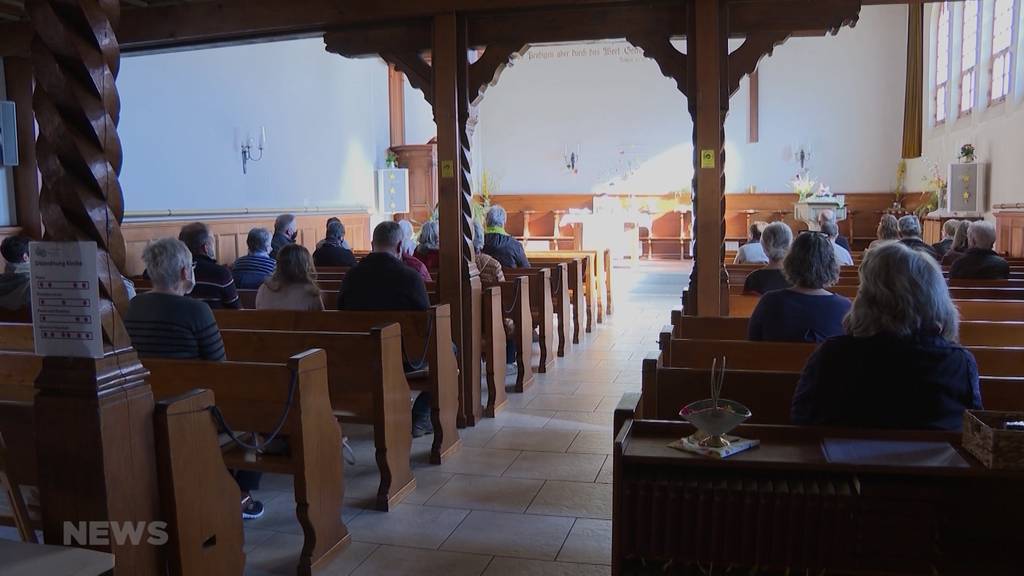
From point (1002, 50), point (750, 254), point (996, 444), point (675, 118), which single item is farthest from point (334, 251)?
point (675, 118)

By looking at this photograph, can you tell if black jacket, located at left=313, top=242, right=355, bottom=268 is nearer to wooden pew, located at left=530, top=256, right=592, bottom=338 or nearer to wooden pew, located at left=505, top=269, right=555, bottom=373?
wooden pew, located at left=505, top=269, right=555, bottom=373

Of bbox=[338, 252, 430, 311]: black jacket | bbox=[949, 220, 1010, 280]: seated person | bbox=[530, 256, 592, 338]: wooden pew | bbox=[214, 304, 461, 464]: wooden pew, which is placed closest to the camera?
bbox=[214, 304, 461, 464]: wooden pew

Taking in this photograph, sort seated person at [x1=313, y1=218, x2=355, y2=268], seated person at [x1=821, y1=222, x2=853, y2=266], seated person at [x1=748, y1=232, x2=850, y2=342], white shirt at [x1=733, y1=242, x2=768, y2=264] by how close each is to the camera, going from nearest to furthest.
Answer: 1. seated person at [x1=748, y1=232, x2=850, y2=342]
2. seated person at [x1=821, y1=222, x2=853, y2=266]
3. white shirt at [x1=733, y1=242, x2=768, y2=264]
4. seated person at [x1=313, y1=218, x2=355, y2=268]

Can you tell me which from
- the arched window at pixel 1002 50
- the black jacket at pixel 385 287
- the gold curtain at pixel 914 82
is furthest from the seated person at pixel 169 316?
the gold curtain at pixel 914 82

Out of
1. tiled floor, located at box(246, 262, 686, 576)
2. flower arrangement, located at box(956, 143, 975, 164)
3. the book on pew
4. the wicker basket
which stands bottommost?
tiled floor, located at box(246, 262, 686, 576)

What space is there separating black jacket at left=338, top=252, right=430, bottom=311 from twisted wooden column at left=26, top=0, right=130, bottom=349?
2545 mm

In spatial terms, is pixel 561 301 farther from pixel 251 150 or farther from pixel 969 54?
pixel 969 54

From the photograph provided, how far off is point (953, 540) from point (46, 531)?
2.30 m

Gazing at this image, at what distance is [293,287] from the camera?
15.0 feet

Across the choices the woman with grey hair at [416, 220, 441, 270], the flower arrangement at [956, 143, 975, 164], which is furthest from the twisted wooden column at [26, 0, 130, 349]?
the flower arrangement at [956, 143, 975, 164]

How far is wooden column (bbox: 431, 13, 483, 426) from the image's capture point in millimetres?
5043

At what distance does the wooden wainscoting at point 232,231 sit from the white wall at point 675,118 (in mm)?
5714

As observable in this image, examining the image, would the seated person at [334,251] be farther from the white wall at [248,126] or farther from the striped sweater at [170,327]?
the striped sweater at [170,327]

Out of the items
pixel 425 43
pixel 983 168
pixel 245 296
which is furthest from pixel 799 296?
pixel 983 168
